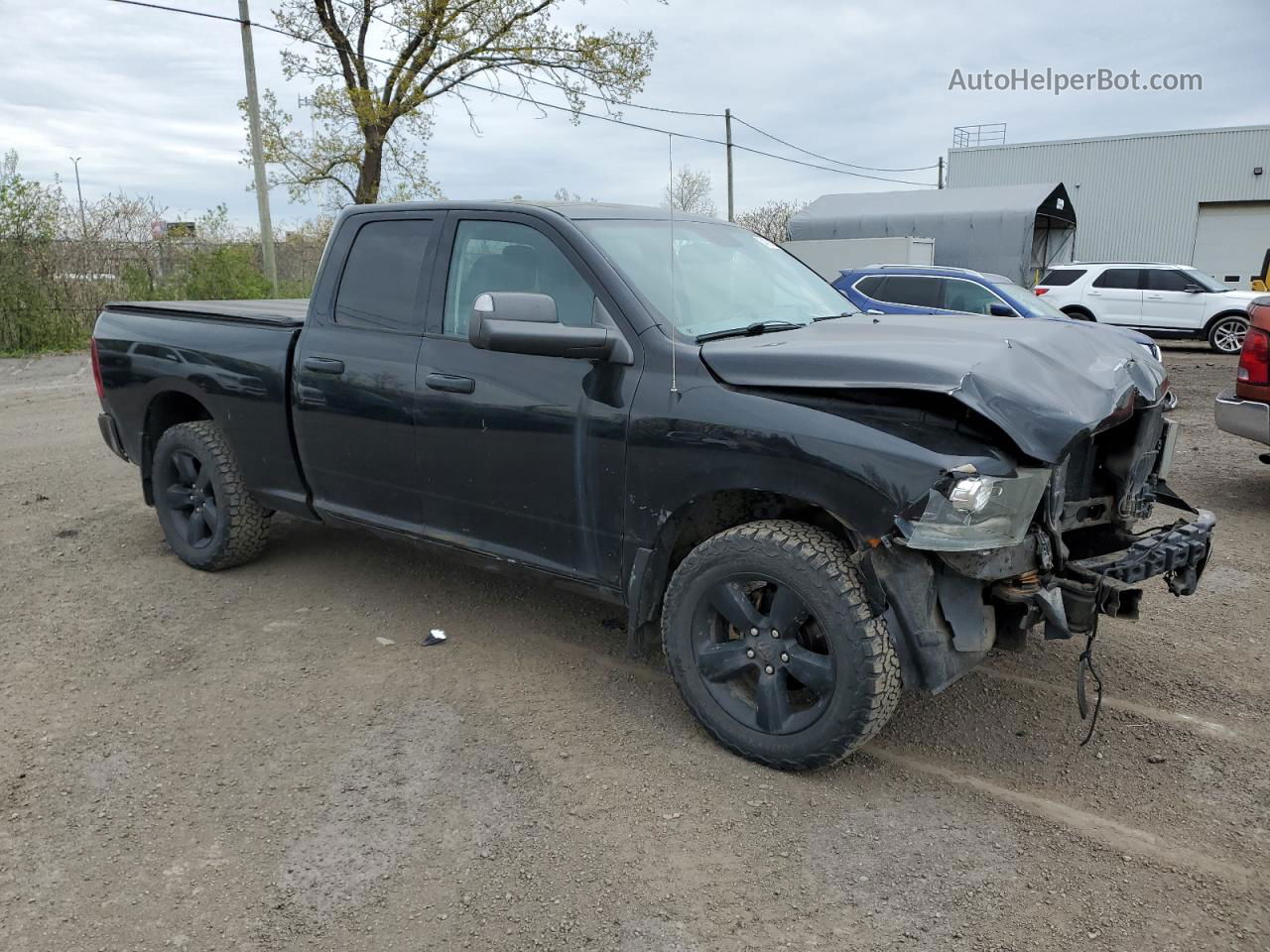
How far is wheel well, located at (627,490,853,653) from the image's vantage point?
3.34 m

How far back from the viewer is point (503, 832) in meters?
2.93

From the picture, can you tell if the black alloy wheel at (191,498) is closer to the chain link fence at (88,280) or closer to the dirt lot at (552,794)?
the dirt lot at (552,794)

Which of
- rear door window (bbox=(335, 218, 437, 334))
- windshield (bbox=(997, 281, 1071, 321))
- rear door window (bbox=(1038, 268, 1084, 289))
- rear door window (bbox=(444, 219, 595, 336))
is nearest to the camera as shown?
rear door window (bbox=(444, 219, 595, 336))

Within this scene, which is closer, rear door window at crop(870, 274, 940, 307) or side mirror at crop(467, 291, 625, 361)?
side mirror at crop(467, 291, 625, 361)

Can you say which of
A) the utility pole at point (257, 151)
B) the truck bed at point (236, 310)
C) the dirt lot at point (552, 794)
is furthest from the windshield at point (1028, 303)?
the utility pole at point (257, 151)

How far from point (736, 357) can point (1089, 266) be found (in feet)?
61.8

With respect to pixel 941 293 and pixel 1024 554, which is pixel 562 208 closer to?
pixel 1024 554

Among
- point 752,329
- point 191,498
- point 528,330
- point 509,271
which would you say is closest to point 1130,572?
point 752,329

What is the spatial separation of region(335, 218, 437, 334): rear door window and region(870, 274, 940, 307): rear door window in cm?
967

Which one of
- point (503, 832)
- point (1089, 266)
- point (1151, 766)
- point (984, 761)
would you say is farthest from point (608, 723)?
point (1089, 266)

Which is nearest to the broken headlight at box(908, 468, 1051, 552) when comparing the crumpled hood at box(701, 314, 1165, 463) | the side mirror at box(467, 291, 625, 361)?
the crumpled hood at box(701, 314, 1165, 463)

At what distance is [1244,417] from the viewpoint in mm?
6086

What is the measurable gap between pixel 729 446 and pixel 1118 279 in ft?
61.4

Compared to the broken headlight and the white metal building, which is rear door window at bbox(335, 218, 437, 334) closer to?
the broken headlight
